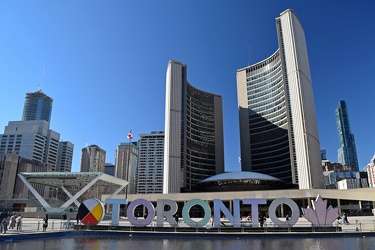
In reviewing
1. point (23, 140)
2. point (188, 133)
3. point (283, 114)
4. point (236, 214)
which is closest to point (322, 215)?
point (236, 214)

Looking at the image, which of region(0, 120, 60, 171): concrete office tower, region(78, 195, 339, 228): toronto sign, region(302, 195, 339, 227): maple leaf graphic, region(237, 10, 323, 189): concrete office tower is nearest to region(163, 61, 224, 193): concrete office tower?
region(237, 10, 323, 189): concrete office tower

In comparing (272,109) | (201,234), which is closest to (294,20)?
(272,109)

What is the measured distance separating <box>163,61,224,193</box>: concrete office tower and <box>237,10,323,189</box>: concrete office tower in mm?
14587

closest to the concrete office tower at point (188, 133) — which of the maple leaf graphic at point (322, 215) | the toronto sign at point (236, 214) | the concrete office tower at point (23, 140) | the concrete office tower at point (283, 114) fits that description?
the concrete office tower at point (283, 114)

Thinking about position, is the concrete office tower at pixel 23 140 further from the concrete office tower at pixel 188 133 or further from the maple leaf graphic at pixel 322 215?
the maple leaf graphic at pixel 322 215

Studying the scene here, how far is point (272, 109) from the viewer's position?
138 m

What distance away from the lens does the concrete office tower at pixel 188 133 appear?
117 meters

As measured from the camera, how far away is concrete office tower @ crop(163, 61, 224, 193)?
117m

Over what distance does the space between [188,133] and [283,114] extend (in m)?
42.8

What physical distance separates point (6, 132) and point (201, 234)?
203 metres

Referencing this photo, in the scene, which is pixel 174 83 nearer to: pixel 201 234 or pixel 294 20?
pixel 294 20

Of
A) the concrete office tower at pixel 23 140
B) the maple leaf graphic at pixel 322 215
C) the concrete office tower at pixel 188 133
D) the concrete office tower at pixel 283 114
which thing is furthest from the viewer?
the concrete office tower at pixel 23 140

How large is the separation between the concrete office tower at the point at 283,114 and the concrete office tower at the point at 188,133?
574 inches

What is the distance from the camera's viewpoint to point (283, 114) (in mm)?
127938
